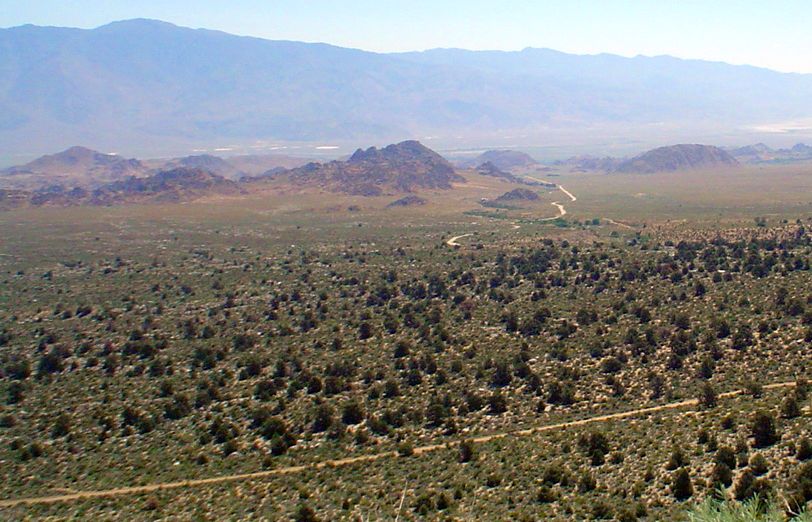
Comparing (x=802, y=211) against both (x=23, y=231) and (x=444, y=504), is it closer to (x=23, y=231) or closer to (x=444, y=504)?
(x=444, y=504)

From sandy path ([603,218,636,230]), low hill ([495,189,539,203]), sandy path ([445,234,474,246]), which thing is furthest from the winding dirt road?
low hill ([495,189,539,203])

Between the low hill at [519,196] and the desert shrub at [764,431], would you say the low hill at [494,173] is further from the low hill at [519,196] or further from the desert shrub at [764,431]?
the desert shrub at [764,431]

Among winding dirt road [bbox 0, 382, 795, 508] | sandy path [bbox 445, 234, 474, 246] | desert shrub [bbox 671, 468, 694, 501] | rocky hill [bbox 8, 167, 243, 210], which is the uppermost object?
rocky hill [bbox 8, 167, 243, 210]

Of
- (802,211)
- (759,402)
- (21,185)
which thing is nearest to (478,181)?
(802,211)

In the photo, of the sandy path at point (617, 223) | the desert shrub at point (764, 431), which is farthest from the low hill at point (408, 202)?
the desert shrub at point (764, 431)

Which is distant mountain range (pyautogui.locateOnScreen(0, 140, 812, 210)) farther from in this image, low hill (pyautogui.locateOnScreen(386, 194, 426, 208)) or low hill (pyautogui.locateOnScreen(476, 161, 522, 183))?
low hill (pyautogui.locateOnScreen(476, 161, 522, 183))

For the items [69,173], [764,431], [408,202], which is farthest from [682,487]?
[69,173]
